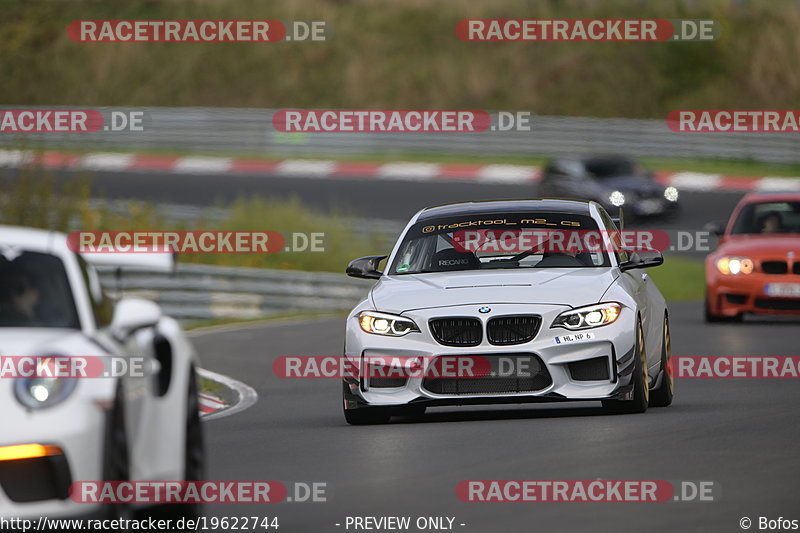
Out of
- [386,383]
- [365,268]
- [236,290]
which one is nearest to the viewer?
[386,383]

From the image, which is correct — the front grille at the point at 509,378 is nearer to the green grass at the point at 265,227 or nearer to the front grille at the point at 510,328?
the front grille at the point at 510,328

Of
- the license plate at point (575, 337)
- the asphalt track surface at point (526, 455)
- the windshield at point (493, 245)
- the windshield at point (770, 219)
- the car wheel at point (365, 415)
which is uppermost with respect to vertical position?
the windshield at point (770, 219)

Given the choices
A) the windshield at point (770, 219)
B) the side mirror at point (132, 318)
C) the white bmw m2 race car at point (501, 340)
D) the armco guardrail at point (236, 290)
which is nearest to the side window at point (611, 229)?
the white bmw m2 race car at point (501, 340)

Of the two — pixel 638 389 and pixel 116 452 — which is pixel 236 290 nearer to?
pixel 638 389

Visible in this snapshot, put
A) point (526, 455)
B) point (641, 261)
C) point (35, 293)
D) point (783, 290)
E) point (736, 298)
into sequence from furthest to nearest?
point (736, 298)
point (783, 290)
point (641, 261)
point (526, 455)
point (35, 293)

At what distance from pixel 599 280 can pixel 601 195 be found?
23984 millimetres

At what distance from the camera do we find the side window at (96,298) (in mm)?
7625

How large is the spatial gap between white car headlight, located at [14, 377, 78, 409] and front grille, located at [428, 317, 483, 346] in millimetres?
5438

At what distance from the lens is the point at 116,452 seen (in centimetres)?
697

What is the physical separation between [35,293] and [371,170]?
115ft

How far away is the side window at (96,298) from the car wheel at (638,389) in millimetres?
4889

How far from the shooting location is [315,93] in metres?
55.9

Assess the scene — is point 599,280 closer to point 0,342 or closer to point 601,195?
point 0,342

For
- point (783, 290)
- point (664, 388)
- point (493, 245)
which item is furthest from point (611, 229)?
point (783, 290)
